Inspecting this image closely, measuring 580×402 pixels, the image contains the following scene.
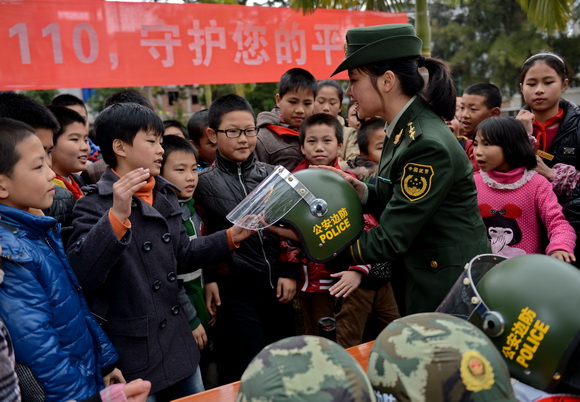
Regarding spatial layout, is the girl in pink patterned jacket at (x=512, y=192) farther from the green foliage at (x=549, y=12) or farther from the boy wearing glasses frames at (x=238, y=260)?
the green foliage at (x=549, y=12)

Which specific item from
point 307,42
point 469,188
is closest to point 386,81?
point 469,188

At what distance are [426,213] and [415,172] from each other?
0.18 metres

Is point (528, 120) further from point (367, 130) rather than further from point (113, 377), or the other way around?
point (113, 377)

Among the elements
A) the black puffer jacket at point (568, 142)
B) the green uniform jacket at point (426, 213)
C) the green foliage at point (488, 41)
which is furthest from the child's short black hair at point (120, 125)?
the green foliage at point (488, 41)

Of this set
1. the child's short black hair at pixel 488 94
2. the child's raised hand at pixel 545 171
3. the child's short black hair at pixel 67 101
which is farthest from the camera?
the child's short black hair at pixel 488 94

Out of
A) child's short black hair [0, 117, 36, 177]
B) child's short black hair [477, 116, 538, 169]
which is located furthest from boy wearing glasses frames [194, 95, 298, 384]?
child's short black hair [477, 116, 538, 169]

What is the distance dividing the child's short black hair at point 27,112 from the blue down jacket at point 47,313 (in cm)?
86

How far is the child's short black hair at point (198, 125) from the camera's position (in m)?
3.89

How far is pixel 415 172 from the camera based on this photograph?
200cm

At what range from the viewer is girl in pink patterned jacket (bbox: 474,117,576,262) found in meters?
3.05

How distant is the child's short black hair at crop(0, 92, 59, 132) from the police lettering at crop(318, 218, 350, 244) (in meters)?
1.59

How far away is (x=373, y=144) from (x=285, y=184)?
1875 mm

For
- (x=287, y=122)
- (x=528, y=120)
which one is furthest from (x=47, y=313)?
(x=528, y=120)

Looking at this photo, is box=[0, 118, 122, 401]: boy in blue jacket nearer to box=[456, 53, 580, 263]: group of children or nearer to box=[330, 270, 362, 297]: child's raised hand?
box=[330, 270, 362, 297]: child's raised hand
